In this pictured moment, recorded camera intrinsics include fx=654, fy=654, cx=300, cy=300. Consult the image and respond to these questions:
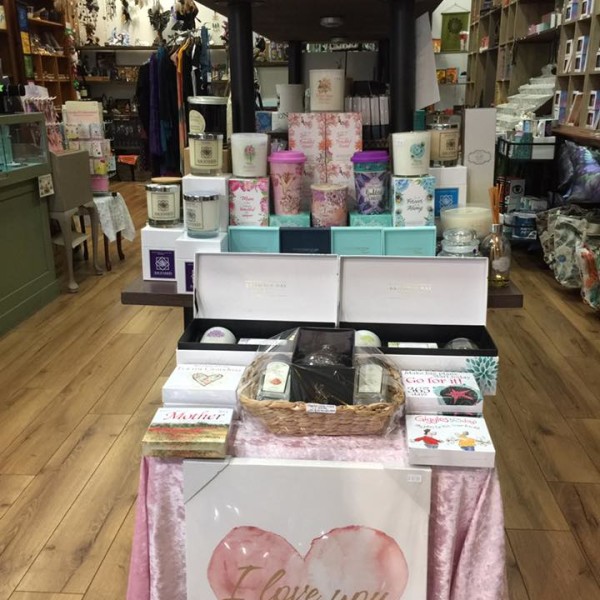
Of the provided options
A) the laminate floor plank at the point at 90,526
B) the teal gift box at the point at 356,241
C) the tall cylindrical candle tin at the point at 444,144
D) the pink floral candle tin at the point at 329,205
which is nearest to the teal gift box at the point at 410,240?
the teal gift box at the point at 356,241

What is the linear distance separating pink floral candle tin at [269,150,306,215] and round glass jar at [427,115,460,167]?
402 mm

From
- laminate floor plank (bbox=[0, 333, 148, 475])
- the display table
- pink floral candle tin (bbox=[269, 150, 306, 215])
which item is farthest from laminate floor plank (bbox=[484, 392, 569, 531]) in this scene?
the display table

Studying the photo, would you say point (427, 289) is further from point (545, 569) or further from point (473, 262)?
point (545, 569)

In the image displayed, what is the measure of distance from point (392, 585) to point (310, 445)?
1.01ft

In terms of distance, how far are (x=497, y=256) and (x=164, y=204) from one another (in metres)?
0.97

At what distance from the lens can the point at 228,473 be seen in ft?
4.02

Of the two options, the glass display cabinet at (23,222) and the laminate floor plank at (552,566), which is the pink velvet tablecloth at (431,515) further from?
the glass display cabinet at (23,222)

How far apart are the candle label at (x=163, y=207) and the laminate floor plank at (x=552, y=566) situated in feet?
4.60

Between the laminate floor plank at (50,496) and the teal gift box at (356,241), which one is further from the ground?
the teal gift box at (356,241)

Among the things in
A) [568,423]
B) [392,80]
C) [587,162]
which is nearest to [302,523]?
[392,80]

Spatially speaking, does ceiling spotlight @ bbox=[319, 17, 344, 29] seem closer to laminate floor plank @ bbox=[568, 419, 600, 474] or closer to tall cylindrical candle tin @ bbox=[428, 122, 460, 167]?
tall cylindrical candle tin @ bbox=[428, 122, 460, 167]

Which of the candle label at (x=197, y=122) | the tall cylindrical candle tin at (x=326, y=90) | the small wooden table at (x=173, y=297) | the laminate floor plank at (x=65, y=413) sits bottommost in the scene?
the laminate floor plank at (x=65, y=413)

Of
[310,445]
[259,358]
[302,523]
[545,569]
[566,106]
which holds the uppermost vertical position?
[566,106]

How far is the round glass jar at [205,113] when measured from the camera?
197 cm
